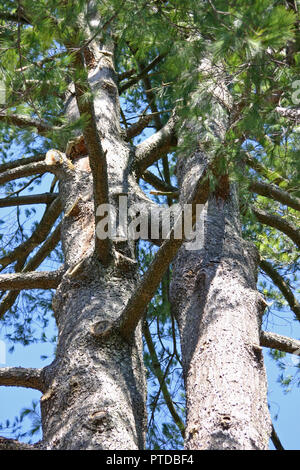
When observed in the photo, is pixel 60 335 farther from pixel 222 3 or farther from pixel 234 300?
pixel 222 3

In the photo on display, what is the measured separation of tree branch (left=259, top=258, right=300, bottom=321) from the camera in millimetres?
3639

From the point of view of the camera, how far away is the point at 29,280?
2887 millimetres

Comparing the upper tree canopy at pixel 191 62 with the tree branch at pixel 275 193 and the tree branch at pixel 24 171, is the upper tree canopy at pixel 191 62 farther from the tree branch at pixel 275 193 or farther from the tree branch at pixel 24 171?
the tree branch at pixel 24 171

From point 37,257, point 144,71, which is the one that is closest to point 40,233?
point 37,257

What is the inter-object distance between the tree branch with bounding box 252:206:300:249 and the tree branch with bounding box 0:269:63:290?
1.22 m

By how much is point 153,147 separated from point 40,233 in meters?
0.99

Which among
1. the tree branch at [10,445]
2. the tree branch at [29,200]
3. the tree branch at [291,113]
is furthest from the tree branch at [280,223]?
the tree branch at [10,445]

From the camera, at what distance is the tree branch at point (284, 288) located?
3639mm

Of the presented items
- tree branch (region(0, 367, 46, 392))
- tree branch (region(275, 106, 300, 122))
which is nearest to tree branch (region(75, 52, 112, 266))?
tree branch (region(0, 367, 46, 392))

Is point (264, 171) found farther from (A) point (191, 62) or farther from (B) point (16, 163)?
(B) point (16, 163)
